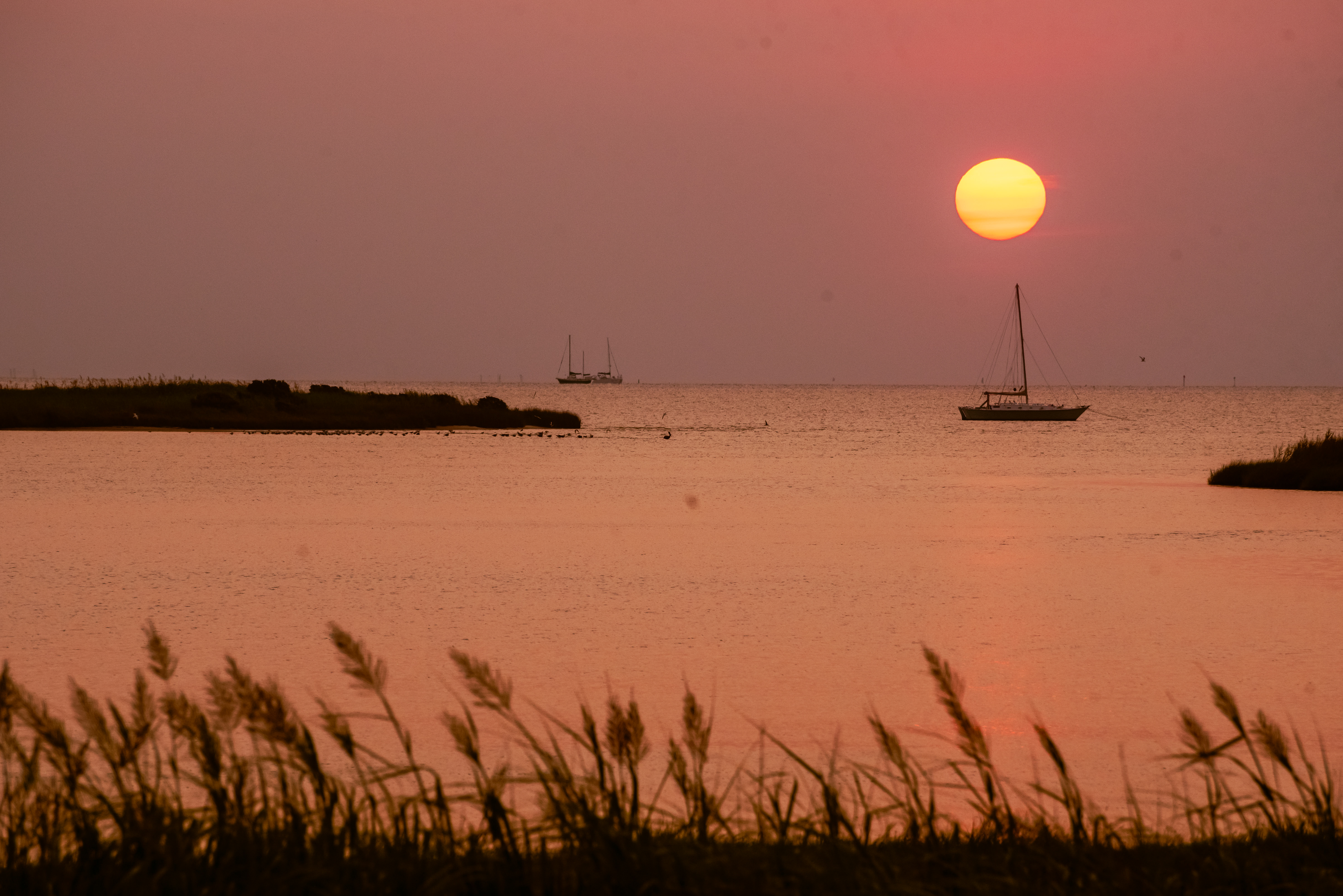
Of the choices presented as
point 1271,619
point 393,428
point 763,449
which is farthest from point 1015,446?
point 1271,619

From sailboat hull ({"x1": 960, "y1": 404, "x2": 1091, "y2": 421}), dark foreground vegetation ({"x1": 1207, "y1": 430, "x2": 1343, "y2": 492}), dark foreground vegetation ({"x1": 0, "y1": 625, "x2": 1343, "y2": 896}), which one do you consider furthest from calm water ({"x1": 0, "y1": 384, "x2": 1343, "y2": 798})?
sailboat hull ({"x1": 960, "y1": 404, "x2": 1091, "y2": 421})

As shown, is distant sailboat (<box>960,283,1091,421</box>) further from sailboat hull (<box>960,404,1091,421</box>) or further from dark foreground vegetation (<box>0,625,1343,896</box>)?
dark foreground vegetation (<box>0,625,1343,896</box>)

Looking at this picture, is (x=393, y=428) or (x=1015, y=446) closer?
(x=1015, y=446)

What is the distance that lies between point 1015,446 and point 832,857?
224 feet

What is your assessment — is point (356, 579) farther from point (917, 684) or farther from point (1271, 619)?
point (1271, 619)

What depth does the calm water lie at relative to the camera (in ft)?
36.4

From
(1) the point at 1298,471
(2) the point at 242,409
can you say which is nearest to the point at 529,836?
(1) the point at 1298,471

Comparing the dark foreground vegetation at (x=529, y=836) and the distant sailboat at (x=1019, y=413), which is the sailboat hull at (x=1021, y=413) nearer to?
the distant sailboat at (x=1019, y=413)

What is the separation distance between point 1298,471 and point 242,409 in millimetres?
56487

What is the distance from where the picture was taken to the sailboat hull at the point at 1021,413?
101m

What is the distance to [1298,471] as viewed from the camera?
36094 mm

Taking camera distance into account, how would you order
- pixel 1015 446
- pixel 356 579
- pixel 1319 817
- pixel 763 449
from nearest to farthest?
pixel 1319 817, pixel 356 579, pixel 763 449, pixel 1015 446

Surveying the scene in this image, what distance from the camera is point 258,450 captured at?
5353 centimetres

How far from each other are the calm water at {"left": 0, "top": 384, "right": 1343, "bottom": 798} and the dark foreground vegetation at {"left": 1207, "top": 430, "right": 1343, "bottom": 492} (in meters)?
1.51
